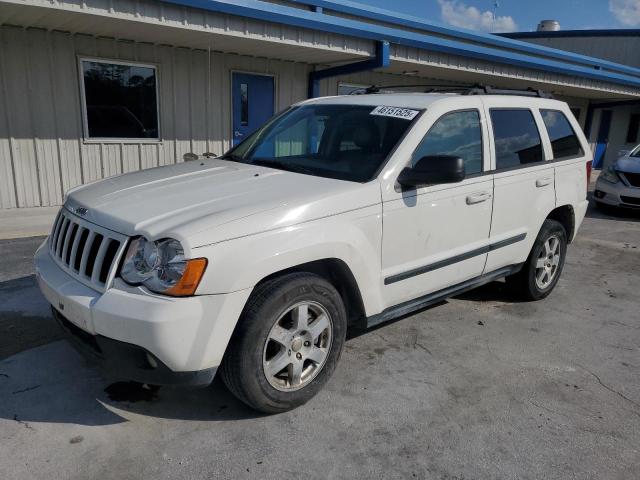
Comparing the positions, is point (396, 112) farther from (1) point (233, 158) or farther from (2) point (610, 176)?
(2) point (610, 176)

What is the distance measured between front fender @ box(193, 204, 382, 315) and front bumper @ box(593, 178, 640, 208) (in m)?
8.57

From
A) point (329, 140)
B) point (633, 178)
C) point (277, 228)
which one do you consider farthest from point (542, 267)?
point (633, 178)

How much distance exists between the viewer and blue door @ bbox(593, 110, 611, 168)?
Answer: 20891 mm

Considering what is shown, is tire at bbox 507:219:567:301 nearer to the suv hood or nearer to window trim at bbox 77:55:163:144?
the suv hood

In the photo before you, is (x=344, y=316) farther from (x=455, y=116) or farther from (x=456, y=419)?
(x=455, y=116)

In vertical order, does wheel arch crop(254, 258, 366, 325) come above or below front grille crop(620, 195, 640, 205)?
above

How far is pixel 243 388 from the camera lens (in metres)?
2.69

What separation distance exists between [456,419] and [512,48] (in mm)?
12565

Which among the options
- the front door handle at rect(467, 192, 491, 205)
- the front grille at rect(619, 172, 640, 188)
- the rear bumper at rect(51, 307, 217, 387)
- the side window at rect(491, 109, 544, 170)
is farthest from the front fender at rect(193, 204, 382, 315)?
the front grille at rect(619, 172, 640, 188)

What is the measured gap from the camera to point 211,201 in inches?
111

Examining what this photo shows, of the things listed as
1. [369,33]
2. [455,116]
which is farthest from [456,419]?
[369,33]

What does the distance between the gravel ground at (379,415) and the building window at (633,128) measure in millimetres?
21045

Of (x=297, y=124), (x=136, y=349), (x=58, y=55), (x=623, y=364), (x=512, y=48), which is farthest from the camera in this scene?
(x=512, y=48)

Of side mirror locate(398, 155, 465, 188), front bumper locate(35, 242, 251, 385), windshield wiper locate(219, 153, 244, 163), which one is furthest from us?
windshield wiper locate(219, 153, 244, 163)
